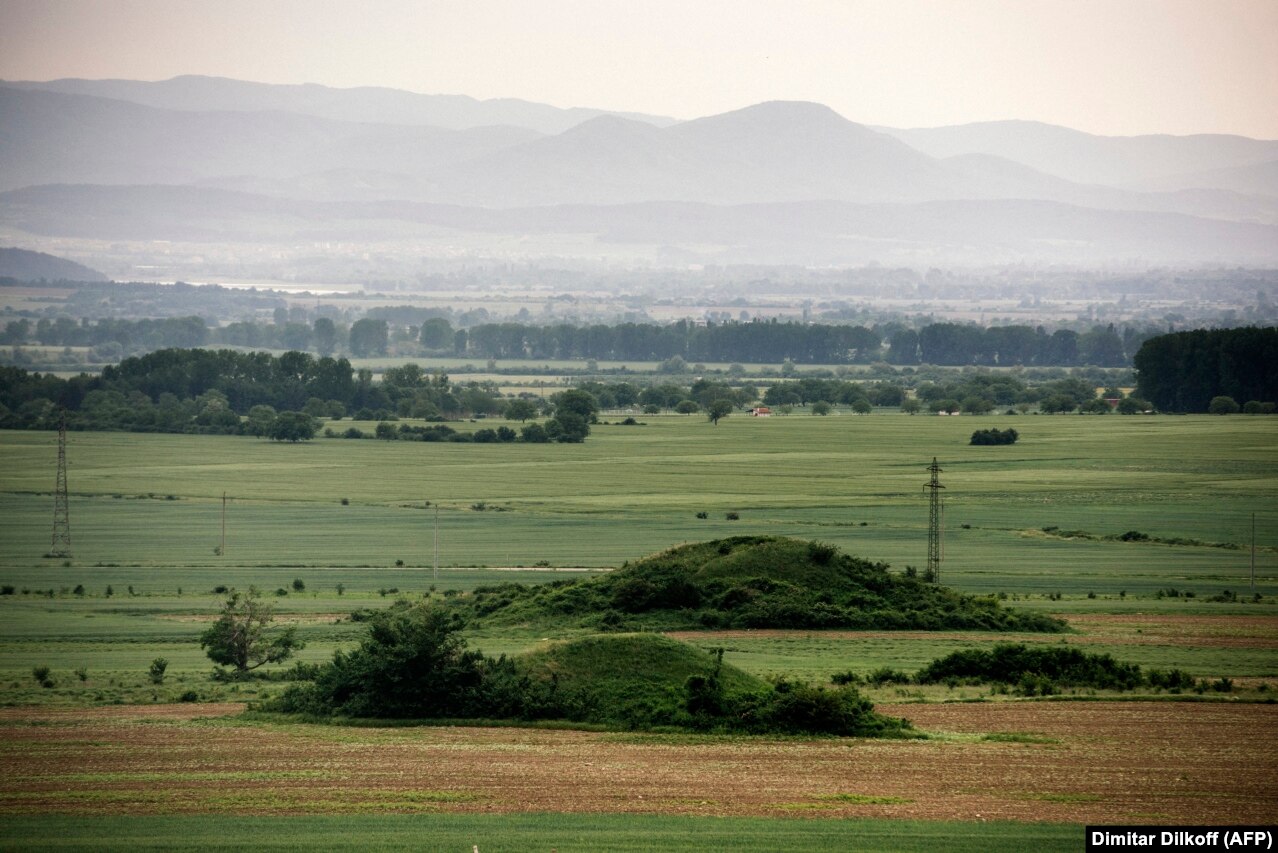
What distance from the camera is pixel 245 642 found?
37.6 m

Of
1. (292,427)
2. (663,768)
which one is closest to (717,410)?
(292,427)

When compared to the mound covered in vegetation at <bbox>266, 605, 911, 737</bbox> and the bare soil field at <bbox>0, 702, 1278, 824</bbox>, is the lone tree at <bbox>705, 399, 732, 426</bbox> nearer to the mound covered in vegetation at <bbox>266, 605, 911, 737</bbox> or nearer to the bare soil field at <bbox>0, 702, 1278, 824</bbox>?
the mound covered in vegetation at <bbox>266, 605, 911, 737</bbox>

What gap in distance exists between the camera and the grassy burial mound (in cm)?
4191

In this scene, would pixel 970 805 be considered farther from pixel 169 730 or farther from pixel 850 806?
pixel 169 730

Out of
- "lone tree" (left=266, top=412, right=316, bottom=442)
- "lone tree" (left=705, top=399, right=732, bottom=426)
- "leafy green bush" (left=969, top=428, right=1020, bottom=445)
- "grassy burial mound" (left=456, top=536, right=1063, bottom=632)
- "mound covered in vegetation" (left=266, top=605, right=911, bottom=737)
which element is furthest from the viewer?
"lone tree" (left=705, top=399, right=732, bottom=426)

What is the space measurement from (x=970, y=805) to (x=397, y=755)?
9.97m

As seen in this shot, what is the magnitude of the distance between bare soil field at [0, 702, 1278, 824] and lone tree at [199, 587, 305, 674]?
603cm

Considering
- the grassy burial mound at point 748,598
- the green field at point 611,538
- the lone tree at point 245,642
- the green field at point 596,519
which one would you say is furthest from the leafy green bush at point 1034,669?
the lone tree at point 245,642

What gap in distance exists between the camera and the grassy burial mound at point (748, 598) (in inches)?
1650

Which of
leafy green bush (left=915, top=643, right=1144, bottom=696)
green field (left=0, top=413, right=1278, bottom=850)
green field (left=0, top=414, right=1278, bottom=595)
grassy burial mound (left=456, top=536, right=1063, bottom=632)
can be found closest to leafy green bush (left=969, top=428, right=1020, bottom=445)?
green field (left=0, top=414, right=1278, bottom=595)

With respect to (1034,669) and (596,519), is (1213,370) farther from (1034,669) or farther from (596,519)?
(1034,669)

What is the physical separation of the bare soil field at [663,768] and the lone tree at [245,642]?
603 cm

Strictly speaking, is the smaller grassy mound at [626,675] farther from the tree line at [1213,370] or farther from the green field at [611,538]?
the tree line at [1213,370]

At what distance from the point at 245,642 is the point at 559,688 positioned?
10451 mm
